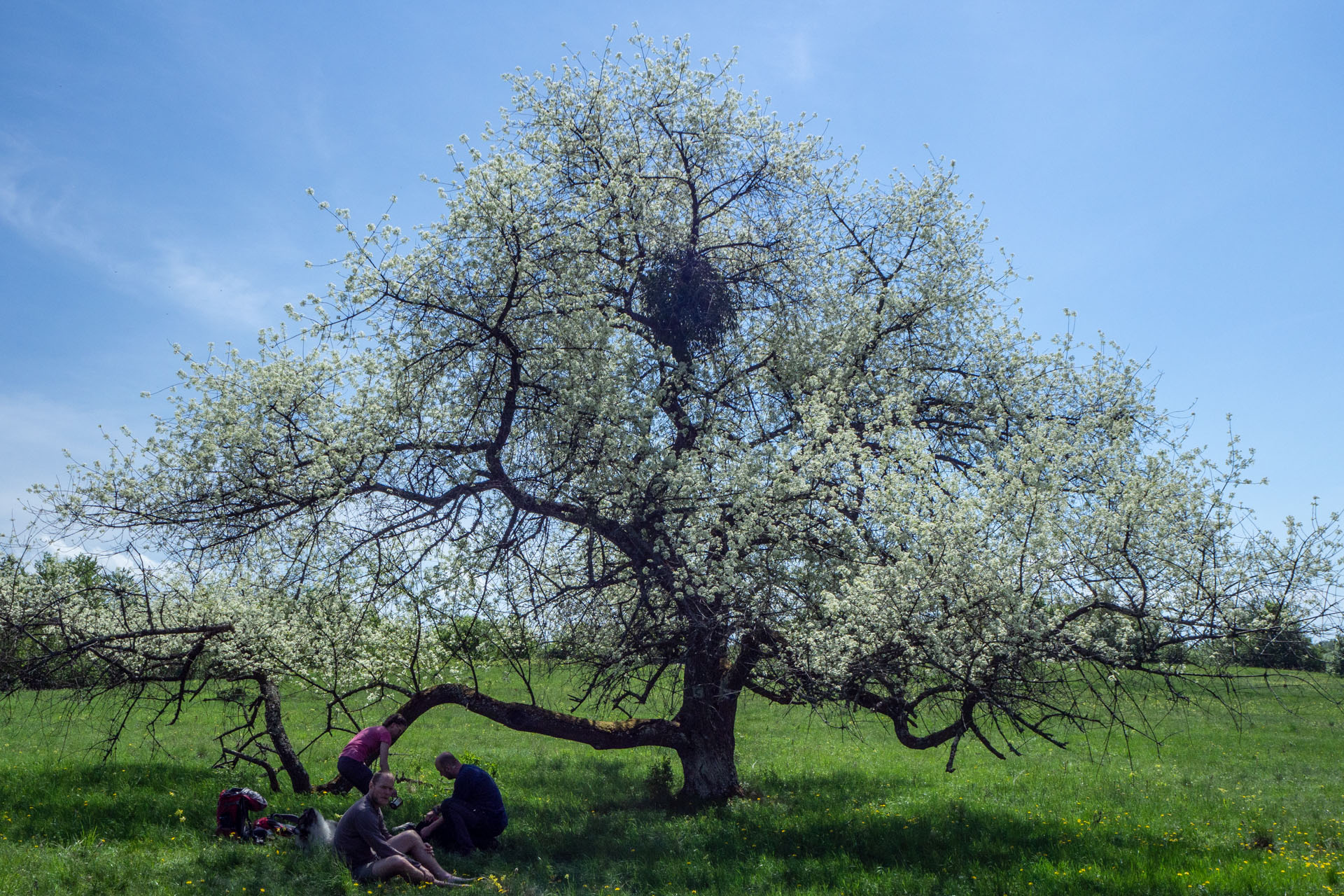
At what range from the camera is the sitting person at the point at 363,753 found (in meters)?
10.6

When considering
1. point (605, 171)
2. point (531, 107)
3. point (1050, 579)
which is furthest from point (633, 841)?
point (531, 107)

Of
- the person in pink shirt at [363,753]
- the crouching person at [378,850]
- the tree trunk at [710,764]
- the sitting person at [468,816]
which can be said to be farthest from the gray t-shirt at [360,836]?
the tree trunk at [710,764]

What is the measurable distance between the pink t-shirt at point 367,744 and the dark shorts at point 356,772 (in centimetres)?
12

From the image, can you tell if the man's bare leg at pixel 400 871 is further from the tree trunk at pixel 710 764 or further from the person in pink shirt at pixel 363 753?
the tree trunk at pixel 710 764

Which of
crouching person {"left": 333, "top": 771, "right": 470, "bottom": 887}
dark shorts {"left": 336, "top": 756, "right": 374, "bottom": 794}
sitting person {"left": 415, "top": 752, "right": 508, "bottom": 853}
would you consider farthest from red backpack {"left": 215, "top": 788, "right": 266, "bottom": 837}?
crouching person {"left": 333, "top": 771, "right": 470, "bottom": 887}

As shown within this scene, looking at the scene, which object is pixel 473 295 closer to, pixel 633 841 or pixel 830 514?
pixel 830 514

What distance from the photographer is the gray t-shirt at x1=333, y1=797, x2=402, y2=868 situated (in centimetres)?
863

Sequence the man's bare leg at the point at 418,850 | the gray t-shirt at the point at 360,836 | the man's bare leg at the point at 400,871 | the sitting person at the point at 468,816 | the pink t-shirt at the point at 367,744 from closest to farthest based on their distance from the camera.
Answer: the man's bare leg at the point at 400,871, the man's bare leg at the point at 418,850, the gray t-shirt at the point at 360,836, the sitting person at the point at 468,816, the pink t-shirt at the point at 367,744

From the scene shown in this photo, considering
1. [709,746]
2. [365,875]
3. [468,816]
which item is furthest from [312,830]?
[709,746]

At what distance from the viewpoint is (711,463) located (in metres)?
11.4

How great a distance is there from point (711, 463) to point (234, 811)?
24.8 ft

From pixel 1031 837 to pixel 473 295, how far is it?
31.8 ft

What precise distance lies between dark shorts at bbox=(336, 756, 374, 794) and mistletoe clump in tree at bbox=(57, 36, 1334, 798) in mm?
1808

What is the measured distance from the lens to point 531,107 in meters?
13.9
